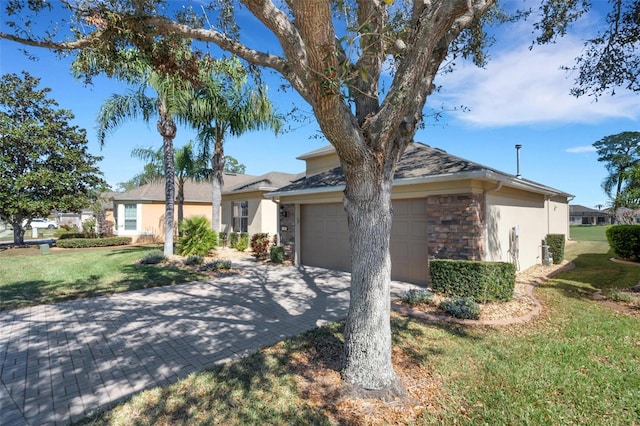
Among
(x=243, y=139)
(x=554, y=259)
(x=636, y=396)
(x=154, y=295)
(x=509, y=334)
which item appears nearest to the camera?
(x=636, y=396)

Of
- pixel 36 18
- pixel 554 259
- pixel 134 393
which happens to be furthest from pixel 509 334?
pixel 554 259

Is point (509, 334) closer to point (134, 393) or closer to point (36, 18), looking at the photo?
point (134, 393)

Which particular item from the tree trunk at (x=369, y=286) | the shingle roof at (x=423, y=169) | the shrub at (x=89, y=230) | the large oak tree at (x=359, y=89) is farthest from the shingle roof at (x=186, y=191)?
the tree trunk at (x=369, y=286)

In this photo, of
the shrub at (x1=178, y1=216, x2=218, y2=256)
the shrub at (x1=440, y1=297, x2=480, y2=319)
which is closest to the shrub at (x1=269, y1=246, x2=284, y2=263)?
the shrub at (x1=178, y1=216, x2=218, y2=256)

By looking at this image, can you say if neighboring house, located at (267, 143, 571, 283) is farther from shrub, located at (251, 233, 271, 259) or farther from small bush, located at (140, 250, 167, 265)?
small bush, located at (140, 250, 167, 265)

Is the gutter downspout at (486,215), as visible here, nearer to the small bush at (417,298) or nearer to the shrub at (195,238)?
the small bush at (417,298)

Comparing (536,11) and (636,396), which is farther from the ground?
(536,11)

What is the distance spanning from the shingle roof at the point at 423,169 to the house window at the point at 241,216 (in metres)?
6.10

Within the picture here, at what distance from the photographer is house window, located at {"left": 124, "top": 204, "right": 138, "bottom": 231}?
→ 66.7 ft

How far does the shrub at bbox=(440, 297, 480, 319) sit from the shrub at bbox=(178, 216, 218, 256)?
1029 centimetres

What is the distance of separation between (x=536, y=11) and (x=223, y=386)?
28.5ft

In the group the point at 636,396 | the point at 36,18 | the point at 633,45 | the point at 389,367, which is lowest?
the point at 636,396

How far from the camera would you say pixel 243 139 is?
14.7m

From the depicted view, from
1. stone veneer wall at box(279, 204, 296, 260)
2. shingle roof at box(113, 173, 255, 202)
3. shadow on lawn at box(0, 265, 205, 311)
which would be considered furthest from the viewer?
shingle roof at box(113, 173, 255, 202)
